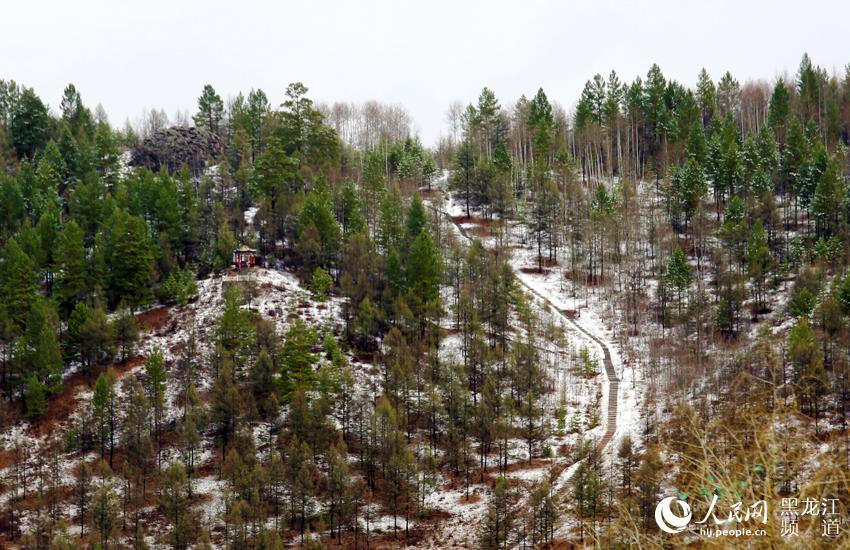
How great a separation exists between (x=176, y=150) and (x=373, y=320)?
1901 inches

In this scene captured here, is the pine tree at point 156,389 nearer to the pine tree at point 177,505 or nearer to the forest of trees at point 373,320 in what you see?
the forest of trees at point 373,320

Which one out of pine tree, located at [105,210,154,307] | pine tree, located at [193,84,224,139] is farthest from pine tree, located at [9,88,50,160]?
pine tree, located at [105,210,154,307]

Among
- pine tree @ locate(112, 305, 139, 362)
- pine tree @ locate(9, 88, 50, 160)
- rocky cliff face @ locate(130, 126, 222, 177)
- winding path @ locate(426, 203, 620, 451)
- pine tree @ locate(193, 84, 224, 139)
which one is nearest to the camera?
winding path @ locate(426, 203, 620, 451)

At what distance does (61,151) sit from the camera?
92.9m

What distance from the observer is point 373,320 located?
227 feet

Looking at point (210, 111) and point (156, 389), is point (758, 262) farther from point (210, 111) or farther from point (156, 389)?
point (210, 111)

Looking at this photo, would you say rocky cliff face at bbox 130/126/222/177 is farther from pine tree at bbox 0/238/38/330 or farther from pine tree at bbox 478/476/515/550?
pine tree at bbox 478/476/515/550

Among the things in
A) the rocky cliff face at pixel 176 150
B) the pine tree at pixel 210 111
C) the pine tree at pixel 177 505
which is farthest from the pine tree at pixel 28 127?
the pine tree at pixel 177 505

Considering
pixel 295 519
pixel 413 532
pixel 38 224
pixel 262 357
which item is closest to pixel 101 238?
pixel 38 224

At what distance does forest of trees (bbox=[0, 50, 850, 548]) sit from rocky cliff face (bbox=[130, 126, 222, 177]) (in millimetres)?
4518

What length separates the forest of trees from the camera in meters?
52.0

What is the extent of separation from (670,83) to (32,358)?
97.2m

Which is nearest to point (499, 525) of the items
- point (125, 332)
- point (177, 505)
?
point (177, 505)

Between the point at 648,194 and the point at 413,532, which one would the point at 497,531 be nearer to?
the point at 413,532
